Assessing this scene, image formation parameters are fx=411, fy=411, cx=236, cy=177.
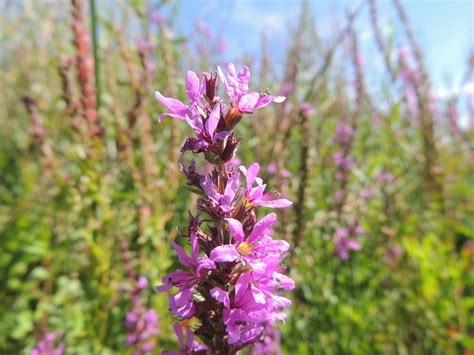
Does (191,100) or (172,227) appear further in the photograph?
(172,227)

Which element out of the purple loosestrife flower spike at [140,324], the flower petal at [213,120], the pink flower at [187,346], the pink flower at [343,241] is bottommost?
the purple loosestrife flower spike at [140,324]

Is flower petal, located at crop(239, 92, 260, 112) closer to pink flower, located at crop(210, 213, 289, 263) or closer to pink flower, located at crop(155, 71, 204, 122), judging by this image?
pink flower, located at crop(155, 71, 204, 122)

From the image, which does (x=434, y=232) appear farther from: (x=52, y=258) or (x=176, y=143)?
(x=52, y=258)

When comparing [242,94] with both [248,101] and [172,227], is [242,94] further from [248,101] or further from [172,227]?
[172,227]

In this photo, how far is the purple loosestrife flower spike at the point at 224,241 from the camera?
0.86 m

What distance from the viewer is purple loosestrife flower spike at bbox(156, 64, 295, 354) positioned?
0.86 m

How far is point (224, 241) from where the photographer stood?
918mm

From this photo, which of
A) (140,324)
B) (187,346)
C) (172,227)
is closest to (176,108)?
(187,346)

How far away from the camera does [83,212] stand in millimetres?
2260

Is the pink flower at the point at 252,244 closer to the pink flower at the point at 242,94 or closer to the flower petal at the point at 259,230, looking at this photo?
the flower petal at the point at 259,230

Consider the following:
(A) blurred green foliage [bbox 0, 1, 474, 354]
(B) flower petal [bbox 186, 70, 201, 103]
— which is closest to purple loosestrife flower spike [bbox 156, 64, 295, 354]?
(B) flower petal [bbox 186, 70, 201, 103]

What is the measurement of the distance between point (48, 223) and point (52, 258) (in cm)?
27

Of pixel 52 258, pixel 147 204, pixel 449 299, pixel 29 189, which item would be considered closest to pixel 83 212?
pixel 147 204

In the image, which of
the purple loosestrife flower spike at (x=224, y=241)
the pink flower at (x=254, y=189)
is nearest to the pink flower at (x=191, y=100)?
the purple loosestrife flower spike at (x=224, y=241)
